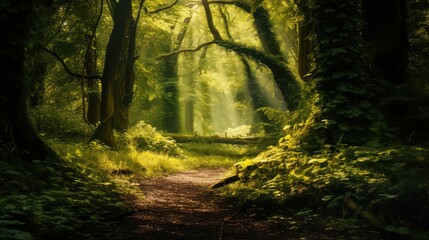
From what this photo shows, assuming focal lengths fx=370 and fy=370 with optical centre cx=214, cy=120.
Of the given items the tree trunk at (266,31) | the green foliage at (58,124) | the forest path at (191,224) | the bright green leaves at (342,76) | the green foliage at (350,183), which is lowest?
the forest path at (191,224)

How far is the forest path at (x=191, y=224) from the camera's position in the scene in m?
4.40

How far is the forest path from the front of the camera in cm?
440

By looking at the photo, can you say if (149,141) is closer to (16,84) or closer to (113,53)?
(113,53)

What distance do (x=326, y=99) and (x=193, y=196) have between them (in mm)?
3367

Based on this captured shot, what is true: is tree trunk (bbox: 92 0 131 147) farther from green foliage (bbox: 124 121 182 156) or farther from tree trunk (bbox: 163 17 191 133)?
tree trunk (bbox: 163 17 191 133)

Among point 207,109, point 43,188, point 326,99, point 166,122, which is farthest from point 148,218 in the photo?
point 207,109

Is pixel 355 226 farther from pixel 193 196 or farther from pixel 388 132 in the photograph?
pixel 193 196

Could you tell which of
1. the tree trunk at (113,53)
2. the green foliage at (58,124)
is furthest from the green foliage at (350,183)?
the green foliage at (58,124)

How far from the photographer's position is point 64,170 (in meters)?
6.38

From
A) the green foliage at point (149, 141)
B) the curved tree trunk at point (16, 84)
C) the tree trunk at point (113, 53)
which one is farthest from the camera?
the green foliage at point (149, 141)

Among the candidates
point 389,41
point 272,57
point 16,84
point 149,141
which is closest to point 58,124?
point 149,141

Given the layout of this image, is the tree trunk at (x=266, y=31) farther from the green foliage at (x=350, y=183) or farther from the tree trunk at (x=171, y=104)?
the green foliage at (x=350, y=183)

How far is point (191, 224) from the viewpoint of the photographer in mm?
5121

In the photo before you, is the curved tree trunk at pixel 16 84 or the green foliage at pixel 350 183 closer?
the green foliage at pixel 350 183
